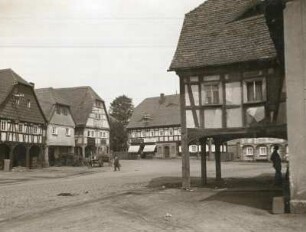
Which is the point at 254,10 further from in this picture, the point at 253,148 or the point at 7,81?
the point at 253,148

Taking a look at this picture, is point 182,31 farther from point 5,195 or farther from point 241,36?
point 5,195

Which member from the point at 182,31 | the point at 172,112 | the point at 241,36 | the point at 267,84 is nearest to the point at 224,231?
the point at 267,84

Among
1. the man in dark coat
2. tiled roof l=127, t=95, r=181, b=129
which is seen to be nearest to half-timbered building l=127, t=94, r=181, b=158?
tiled roof l=127, t=95, r=181, b=129

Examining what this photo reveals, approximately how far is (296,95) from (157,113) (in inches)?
2602

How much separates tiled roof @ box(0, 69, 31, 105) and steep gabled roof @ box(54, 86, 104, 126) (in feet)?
54.4

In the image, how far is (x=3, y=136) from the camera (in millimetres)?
43031

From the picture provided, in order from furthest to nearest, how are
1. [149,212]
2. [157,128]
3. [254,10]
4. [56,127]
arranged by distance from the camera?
1. [157,128]
2. [56,127]
3. [254,10]
4. [149,212]

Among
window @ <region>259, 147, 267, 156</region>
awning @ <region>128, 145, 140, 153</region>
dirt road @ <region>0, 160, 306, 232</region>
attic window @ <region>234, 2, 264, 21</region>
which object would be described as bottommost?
dirt road @ <region>0, 160, 306, 232</region>

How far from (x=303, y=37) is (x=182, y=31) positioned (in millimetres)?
10219

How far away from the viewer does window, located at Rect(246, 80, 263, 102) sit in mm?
20125

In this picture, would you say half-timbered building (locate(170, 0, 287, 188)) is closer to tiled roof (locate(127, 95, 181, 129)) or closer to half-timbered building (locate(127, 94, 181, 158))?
half-timbered building (locate(127, 94, 181, 158))

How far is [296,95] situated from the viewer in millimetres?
13500

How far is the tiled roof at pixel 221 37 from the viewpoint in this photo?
2033 centimetres

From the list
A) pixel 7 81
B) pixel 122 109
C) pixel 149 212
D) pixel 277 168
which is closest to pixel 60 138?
pixel 7 81
